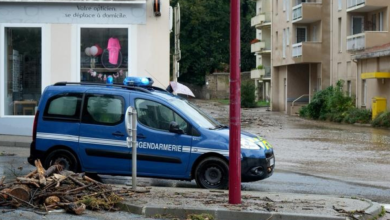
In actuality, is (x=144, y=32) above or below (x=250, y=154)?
above

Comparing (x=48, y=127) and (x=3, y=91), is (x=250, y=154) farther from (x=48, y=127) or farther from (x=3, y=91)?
(x=3, y=91)

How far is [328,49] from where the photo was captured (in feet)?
170

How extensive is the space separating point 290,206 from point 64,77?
14393mm

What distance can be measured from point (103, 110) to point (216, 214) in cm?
445

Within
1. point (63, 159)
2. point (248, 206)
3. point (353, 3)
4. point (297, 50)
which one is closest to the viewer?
point (248, 206)

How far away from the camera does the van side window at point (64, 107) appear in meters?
13.1

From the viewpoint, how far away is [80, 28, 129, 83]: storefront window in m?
22.6

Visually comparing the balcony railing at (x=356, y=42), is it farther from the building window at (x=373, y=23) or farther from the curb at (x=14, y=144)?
the curb at (x=14, y=144)

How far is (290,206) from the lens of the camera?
9.77 metres

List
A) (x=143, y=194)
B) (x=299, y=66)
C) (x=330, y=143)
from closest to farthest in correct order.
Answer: (x=143, y=194), (x=330, y=143), (x=299, y=66)

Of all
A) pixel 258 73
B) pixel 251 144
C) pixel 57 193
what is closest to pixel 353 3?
pixel 258 73

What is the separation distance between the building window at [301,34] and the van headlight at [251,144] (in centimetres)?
4407

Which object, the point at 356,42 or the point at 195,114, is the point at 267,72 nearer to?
the point at 356,42

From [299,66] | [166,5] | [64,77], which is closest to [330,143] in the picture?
[166,5]
